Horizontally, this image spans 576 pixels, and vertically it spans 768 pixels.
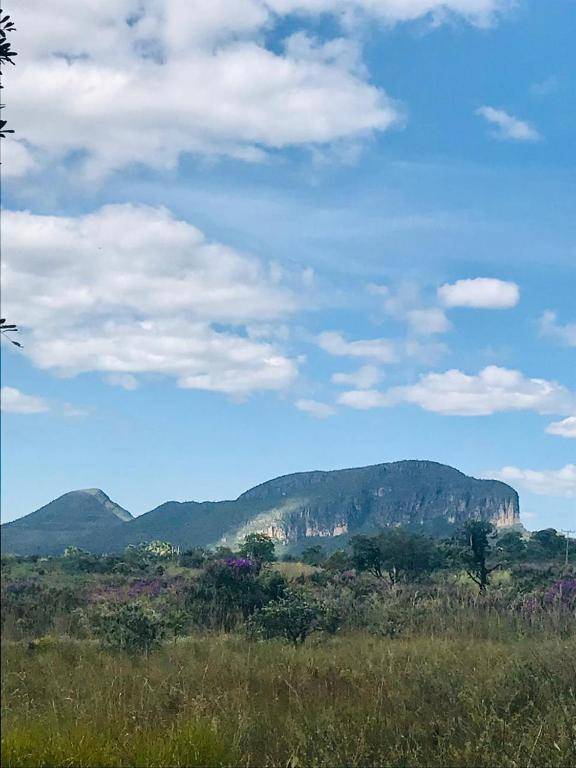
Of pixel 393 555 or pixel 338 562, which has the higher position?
pixel 393 555

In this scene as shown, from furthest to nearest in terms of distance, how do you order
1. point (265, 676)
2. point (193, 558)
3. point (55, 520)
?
point (193, 558) < point (265, 676) < point (55, 520)

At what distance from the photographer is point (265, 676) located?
7254 mm

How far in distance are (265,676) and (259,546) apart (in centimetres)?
1306

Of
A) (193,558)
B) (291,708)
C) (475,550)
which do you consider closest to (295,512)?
→ (475,550)

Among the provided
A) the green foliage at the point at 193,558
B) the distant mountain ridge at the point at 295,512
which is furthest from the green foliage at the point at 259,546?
the green foliage at the point at 193,558

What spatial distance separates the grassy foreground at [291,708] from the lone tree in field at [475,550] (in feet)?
41.8

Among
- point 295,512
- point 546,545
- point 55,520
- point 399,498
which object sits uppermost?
point 399,498

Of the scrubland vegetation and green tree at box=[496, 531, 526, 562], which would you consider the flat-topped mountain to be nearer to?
the scrubland vegetation

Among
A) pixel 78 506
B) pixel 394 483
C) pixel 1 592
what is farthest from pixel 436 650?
pixel 394 483

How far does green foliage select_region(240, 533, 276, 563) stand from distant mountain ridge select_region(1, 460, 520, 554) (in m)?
0.63

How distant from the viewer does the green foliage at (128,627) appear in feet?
27.8

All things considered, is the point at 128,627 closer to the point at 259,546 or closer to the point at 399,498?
the point at 259,546

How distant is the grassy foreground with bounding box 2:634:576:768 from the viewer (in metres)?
4.92

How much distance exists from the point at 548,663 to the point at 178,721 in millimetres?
3626
